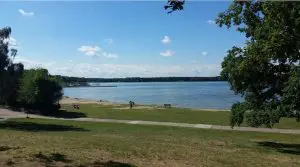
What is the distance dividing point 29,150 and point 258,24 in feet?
45.4

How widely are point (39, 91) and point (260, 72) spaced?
3855cm

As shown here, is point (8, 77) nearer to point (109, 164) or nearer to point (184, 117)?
point (184, 117)

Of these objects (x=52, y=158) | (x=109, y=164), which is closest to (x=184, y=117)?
(x=109, y=164)

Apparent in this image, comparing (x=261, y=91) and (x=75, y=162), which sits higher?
(x=261, y=91)

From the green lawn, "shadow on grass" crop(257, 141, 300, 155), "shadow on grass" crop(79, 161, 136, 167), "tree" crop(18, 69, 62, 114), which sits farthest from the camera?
"tree" crop(18, 69, 62, 114)

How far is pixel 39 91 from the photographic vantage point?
181ft

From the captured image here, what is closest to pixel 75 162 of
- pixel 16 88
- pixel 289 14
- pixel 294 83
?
pixel 289 14

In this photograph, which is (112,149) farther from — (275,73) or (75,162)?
(275,73)

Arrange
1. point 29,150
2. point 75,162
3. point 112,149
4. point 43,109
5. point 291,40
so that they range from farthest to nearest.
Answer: point 43,109, point 291,40, point 112,149, point 29,150, point 75,162

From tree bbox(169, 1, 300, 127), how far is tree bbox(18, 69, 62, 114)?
118 feet

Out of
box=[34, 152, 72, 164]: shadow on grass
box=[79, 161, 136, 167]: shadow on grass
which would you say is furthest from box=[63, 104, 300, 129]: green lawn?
box=[34, 152, 72, 164]: shadow on grass

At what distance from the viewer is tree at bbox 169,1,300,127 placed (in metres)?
19.4

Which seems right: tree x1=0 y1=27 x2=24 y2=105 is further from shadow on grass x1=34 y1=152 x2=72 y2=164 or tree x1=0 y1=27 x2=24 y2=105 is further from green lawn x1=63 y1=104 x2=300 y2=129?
shadow on grass x1=34 y1=152 x2=72 y2=164

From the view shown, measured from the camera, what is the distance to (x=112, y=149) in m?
13.6
